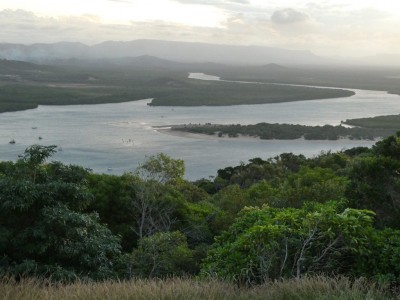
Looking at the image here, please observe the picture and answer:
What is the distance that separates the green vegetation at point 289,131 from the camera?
5550 centimetres

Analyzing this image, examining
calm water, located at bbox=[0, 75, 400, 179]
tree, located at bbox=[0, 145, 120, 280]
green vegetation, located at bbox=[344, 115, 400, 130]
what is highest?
tree, located at bbox=[0, 145, 120, 280]

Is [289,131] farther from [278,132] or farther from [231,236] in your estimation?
[231,236]

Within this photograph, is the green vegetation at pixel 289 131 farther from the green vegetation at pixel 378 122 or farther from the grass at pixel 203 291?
the grass at pixel 203 291

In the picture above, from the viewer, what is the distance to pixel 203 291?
200 inches

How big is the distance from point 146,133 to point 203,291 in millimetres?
50071

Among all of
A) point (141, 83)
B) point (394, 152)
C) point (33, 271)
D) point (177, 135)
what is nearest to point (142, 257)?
point (33, 271)

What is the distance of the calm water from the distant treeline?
1295 millimetres

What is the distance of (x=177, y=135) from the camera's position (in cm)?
5469

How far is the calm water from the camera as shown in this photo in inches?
1700

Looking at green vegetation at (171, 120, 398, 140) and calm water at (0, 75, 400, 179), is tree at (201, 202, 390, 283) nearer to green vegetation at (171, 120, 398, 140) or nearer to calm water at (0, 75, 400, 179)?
calm water at (0, 75, 400, 179)

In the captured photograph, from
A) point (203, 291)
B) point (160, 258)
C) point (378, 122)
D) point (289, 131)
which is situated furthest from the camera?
point (378, 122)

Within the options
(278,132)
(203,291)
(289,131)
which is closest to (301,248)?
(203,291)

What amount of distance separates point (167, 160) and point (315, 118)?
59888 millimetres

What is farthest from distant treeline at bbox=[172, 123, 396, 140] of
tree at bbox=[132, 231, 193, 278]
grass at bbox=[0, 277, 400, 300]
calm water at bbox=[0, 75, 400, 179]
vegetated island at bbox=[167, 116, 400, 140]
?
grass at bbox=[0, 277, 400, 300]
